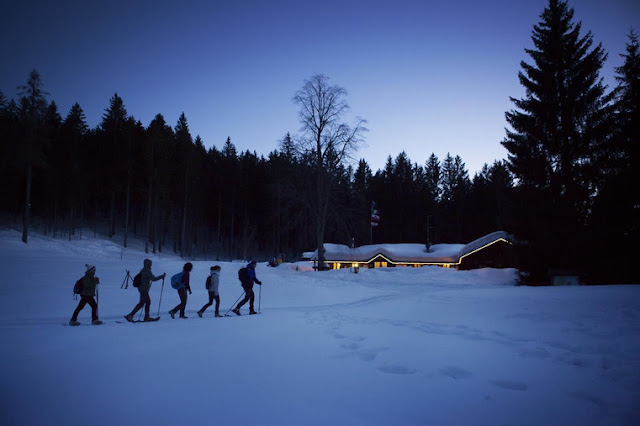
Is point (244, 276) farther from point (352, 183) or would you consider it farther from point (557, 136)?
point (352, 183)

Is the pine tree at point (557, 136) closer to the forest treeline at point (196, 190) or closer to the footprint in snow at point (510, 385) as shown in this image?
the forest treeline at point (196, 190)

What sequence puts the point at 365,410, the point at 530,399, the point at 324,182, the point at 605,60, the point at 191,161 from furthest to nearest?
the point at 191,161 → the point at 324,182 → the point at 605,60 → the point at 530,399 → the point at 365,410

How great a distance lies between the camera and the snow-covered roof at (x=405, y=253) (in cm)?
3709

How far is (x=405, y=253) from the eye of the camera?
3994 centimetres

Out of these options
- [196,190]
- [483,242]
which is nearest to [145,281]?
[483,242]

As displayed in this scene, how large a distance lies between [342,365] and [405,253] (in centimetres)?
3628

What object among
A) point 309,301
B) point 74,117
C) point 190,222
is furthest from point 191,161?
point 309,301

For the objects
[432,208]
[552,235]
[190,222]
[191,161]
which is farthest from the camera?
[432,208]

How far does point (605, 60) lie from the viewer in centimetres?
1789

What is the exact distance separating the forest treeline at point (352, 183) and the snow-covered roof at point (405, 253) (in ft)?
26.0

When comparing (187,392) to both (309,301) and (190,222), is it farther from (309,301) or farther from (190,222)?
(190,222)

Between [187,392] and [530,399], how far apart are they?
475 cm

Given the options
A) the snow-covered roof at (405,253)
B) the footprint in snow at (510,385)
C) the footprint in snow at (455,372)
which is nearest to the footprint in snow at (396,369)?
the footprint in snow at (455,372)

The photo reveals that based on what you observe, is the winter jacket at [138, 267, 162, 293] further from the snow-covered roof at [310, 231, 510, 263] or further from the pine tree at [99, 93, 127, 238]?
the pine tree at [99, 93, 127, 238]
